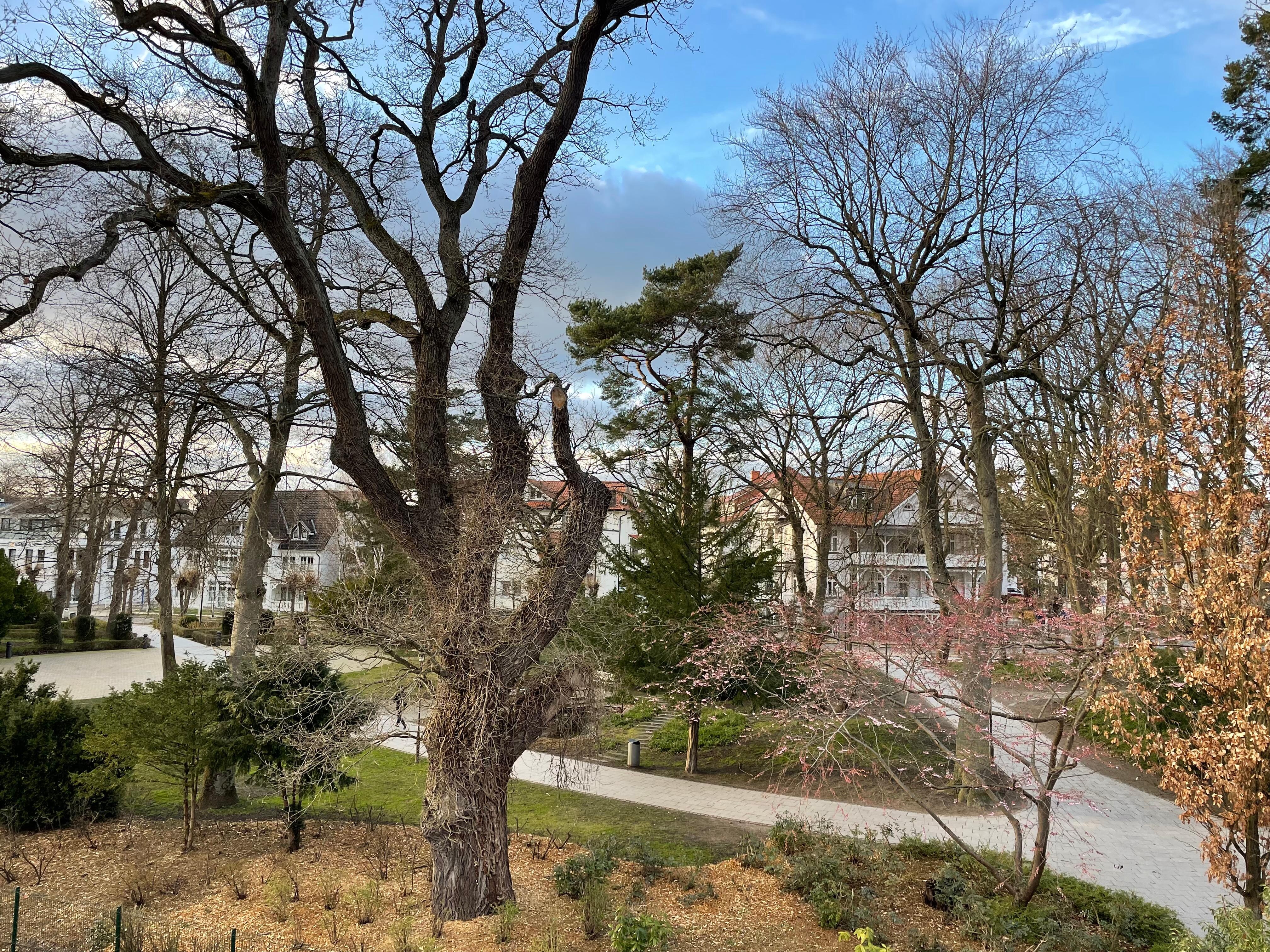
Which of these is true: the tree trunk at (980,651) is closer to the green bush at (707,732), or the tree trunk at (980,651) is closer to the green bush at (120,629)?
the green bush at (707,732)

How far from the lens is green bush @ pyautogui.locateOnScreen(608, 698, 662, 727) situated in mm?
18156

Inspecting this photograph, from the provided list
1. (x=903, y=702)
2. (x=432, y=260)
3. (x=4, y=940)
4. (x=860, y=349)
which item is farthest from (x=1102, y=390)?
(x=4, y=940)

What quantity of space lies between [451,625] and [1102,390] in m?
10.7

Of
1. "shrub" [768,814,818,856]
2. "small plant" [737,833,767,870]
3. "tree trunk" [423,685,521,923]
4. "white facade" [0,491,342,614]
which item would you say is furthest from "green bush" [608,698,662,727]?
"tree trunk" [423,685,521,923]

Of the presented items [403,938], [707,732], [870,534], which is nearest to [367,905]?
[403,938]

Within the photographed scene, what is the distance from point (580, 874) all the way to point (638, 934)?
212cm

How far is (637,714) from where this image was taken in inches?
722

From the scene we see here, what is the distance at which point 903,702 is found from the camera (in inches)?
337

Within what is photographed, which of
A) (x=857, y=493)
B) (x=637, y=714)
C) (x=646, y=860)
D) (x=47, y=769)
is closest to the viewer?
(x=646, y=860)

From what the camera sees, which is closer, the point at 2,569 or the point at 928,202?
the point at 928,202

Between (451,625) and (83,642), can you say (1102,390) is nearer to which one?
(451,625)

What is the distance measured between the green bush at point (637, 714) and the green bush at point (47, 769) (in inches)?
410

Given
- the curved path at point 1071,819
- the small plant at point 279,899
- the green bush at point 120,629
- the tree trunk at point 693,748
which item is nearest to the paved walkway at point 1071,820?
the curved path at point 1071,819

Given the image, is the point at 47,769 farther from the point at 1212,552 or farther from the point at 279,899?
the point at 1212,552
